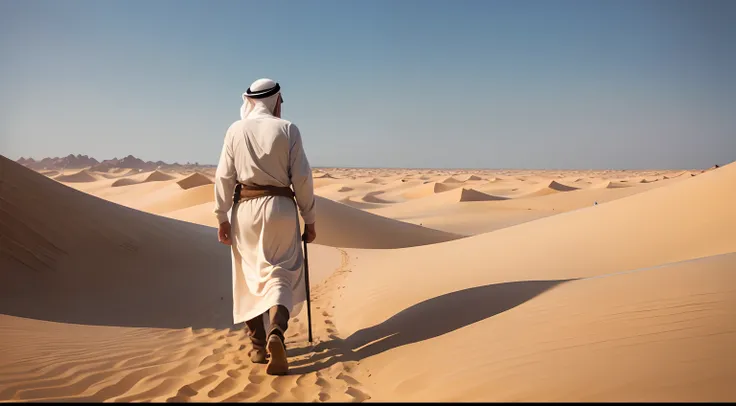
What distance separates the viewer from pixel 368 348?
166 inches

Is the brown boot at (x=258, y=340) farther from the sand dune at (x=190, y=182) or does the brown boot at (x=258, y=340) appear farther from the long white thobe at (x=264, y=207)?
the sand dune at (x=190, y=182)

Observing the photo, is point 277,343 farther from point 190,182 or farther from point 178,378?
point 190,182

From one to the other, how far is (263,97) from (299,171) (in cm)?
71

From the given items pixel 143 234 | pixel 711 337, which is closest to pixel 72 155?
pixel 143 234

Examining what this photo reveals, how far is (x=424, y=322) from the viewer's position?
4461mm

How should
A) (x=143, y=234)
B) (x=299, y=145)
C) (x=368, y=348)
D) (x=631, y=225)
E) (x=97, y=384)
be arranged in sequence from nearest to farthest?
(x=97, y=384)
(x=299, y=145)
(x=368, y=348)
(x=631, y=225)
(x=143, y=234)

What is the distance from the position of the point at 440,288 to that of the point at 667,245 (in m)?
3.21

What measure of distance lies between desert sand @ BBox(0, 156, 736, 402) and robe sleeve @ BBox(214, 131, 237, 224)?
1.24 m

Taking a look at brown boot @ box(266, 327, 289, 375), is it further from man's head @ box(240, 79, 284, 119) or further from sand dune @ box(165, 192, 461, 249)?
sand dune @ box(165, 192, 461, 249)

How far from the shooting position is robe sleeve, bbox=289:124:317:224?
3895 millimetres

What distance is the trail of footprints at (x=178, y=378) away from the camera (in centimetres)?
317

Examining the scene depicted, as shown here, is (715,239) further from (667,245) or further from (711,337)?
(711,337)

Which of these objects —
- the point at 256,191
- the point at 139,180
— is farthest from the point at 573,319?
the point at 139,180

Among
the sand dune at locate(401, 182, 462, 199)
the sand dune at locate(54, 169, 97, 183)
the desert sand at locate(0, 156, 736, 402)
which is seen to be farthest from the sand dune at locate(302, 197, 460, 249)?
the sand dune at locate(54, 169, 97, 183)
